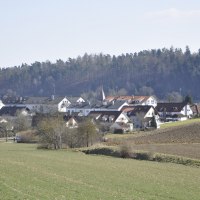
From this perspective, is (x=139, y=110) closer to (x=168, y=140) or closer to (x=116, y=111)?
(x=116, y=111)

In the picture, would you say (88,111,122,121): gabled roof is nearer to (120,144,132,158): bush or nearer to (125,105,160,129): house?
(125,105,160,129): house

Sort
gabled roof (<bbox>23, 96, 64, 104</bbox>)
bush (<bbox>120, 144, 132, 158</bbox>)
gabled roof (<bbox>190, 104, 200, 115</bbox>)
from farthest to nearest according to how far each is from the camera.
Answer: gabled roof (<bbox>23, 96, 64, 104</bbox>), gabled roof (<bbox>190, 104, 200, 115</bbox>), bush (<bbox>120, 144, 132, 158</bbox>)

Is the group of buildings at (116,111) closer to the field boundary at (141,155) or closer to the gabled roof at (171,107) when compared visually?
the gabled roof at (171,107)

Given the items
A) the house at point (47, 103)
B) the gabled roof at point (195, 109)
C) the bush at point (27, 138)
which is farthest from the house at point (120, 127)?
the house at point (47, 103)

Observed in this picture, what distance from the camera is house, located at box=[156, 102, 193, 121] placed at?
10231 cm

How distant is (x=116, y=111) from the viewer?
9475 cm

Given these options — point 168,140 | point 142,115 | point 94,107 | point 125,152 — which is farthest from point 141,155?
point 94,107

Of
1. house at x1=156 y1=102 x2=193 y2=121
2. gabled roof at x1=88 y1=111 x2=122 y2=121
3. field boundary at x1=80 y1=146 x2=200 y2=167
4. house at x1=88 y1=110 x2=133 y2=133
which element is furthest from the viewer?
house at x1=156 y1=102 x2=193 y2=121

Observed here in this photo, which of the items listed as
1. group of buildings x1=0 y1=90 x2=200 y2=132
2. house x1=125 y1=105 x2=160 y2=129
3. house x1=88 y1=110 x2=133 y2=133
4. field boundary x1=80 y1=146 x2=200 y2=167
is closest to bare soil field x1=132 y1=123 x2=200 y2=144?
group of buildings x1=0 y1=90 x2=200 y2=132

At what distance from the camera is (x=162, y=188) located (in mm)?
26375

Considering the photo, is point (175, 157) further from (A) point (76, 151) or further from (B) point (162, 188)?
(B) point (162, 188)

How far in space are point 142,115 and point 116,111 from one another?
479cm

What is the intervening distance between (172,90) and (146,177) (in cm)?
15662

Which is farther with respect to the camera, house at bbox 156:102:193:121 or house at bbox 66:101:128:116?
house at bbox 66:101:128:116
